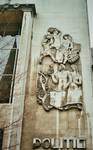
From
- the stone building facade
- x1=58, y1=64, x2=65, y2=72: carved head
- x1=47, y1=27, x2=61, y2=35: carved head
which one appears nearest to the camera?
the stone building facade

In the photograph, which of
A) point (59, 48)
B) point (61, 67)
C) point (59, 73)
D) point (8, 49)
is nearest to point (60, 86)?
point (59, 73)

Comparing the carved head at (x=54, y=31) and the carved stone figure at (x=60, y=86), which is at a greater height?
the carved head at (x=54, y=31)

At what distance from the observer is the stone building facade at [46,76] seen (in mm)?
9523

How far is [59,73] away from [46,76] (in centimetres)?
51

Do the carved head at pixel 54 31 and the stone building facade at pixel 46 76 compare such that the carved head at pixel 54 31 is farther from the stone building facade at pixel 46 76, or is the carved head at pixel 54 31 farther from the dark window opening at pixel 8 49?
the dark window opening at pixel 8 49

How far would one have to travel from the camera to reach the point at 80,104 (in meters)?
10.1

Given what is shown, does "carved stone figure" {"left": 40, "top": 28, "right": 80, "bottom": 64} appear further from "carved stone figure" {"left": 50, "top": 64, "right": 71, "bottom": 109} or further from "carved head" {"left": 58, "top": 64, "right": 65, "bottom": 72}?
"carved stone figure" {"left": 50, "top": 64, "right": 71, "bottom": 109}

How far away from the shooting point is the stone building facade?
9523mm

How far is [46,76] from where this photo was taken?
11.0 metres

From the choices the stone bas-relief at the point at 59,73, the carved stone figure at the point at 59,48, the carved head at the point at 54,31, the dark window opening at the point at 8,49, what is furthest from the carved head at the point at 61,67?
the carved head at the point at 54,31

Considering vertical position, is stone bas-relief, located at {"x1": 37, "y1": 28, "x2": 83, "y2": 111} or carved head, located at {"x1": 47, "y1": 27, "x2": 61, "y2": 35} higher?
carved head, located at {"x1": 47, "y1": 27, "x2": 61, "y2": 35}

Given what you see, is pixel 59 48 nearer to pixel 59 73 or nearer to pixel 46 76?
pixel 59 73

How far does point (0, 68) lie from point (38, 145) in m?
3.49

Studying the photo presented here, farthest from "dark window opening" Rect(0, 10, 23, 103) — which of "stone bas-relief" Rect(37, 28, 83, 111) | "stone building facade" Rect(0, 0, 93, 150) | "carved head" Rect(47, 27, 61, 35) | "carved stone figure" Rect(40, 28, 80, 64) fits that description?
"carved head" Rect(47, 27, 61, 35)
